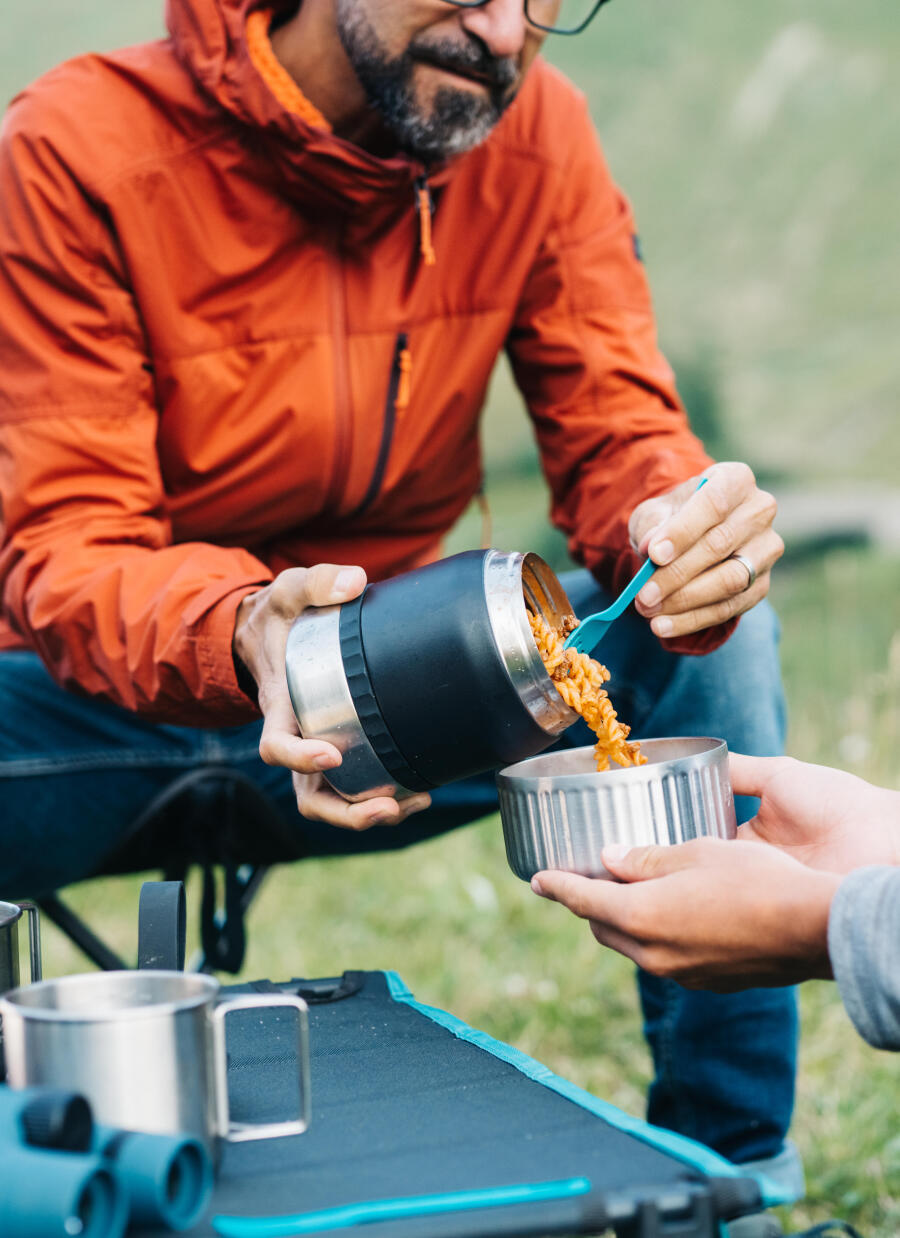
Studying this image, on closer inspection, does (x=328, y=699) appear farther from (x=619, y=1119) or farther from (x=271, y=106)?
(x=271, y=106)

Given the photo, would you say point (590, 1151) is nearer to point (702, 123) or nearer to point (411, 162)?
point (411, 162)

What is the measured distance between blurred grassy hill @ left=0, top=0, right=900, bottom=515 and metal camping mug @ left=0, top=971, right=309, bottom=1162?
3.94 meters

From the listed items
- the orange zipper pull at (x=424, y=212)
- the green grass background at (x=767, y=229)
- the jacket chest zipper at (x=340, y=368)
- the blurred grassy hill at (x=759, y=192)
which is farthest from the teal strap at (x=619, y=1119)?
the blurred grassy hill at (x=759, y=192)

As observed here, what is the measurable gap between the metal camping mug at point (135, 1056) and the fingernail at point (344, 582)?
0.47m

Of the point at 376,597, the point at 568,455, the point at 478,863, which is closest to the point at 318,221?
the point at 568,455

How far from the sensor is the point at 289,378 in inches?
84.2

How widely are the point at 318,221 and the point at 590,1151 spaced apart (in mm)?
1532

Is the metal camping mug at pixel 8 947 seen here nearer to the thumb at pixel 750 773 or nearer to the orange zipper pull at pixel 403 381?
the thumb at pixel 750 773

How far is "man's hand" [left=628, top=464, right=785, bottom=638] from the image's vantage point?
170 cm

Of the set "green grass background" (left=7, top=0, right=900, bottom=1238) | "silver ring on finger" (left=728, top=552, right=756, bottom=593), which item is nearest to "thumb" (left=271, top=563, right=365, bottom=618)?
"silver ring on finger" (left=728, top=552, right=756, bottom=593)

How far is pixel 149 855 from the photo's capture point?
2.22 metres

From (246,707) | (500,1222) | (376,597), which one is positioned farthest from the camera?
(246,707)

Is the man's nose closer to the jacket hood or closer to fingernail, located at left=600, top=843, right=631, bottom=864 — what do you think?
the jacket hood

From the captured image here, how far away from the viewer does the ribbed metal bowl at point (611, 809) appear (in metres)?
1.38
